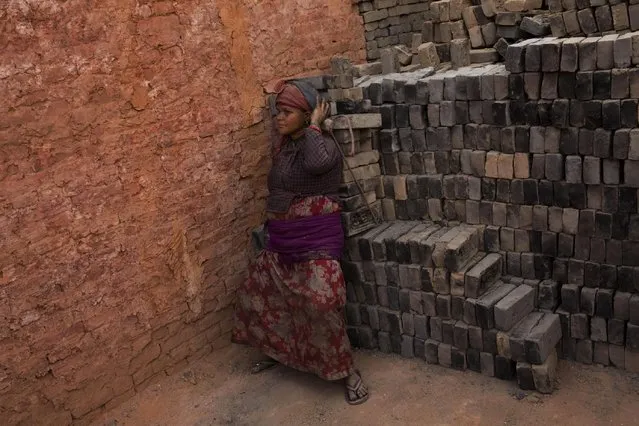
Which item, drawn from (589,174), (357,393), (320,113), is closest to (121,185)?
(320,113)

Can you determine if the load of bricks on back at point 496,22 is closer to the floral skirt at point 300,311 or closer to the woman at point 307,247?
the woman at point 307,247

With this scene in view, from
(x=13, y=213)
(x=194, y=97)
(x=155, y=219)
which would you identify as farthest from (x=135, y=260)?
(x=194, y=97)

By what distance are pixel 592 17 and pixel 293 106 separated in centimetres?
231

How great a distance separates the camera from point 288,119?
4602mm

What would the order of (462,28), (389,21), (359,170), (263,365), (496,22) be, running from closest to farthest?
(359,170)
(263,365)
(496,22)
(462,28)
(389,21)

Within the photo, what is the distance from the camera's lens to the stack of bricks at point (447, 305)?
14.6 feet

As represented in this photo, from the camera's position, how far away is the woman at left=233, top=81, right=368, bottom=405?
4.57m

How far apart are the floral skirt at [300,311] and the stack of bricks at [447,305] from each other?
46 cm

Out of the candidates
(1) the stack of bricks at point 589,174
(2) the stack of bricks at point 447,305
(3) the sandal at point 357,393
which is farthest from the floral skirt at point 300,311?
(1) the stack of bricks at point 589,174

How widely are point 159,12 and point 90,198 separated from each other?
56.6 inches

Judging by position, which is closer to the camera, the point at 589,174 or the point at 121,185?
the point at 589,174

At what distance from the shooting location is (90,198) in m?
4.41

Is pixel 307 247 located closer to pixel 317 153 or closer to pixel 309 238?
pixel 309 238

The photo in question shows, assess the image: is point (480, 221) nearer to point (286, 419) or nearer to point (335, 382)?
point (335, 382)
